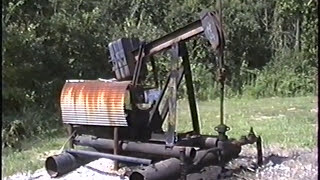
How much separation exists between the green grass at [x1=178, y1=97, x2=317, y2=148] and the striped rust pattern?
1857mm

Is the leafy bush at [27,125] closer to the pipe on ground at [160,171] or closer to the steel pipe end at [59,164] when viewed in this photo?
the steel pipe end at [59,164]

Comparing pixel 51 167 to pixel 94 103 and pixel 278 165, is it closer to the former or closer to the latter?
pixel 94 103

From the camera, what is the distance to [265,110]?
9.09 metres

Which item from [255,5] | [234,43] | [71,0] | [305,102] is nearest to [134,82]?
[305,102]

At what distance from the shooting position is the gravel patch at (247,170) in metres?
4.59

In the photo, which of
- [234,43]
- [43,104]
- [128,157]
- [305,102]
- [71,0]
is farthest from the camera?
[234,43]

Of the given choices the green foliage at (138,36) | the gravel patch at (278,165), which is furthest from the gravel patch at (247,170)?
the green foliage at (138,36)

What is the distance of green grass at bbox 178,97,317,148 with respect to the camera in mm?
6363

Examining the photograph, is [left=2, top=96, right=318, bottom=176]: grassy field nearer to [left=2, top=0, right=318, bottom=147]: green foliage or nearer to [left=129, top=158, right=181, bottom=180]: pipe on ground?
[left=2, top=0, right=318, bottom=147]: green foliage

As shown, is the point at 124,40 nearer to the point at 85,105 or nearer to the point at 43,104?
the point at 85,105

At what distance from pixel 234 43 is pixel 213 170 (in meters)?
8.17

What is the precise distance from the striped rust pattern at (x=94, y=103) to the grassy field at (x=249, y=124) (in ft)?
2.19

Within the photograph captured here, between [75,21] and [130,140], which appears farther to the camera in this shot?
[75,21]

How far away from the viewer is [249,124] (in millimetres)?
7559
